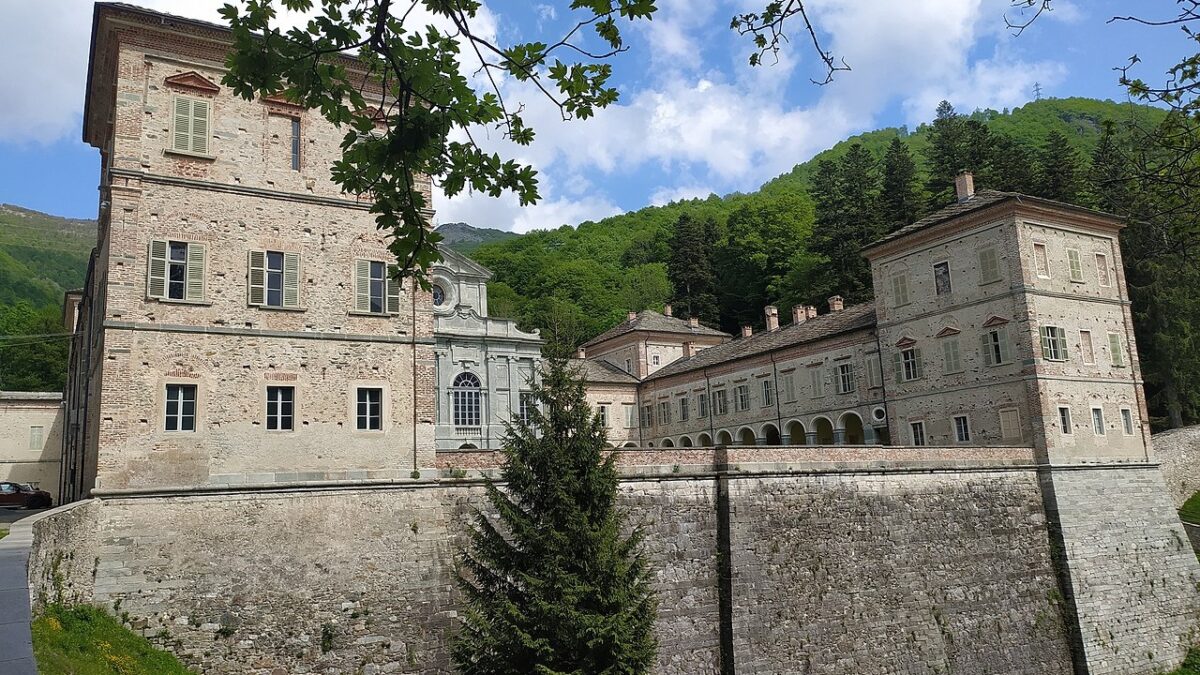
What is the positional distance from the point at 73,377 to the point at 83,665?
22058 millimetres

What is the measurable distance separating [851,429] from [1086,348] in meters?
11.5

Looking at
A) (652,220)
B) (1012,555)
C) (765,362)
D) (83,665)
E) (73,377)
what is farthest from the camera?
(652,220)

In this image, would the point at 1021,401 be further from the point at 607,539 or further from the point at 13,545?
the point at 13,545

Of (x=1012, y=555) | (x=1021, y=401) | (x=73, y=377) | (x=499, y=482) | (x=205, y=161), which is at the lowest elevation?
(x=1012, y=555)

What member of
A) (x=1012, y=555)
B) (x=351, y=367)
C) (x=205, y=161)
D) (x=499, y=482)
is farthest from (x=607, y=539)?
(x=1012, y=555)

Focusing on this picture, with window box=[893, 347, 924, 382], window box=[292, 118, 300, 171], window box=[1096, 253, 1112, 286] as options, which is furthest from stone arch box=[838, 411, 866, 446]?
window box=[292, 118, 300, 171]

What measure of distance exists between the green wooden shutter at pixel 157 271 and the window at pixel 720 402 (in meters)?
29.9

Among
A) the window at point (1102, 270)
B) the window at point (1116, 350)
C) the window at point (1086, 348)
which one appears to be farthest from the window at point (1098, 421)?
the window at point (1102, 270)

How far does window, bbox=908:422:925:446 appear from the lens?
30.8m

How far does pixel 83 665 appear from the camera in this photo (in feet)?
36.3

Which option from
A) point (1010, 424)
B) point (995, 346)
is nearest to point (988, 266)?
point (995, 346)

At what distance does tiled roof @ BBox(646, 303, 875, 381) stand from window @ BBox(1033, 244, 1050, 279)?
698cm

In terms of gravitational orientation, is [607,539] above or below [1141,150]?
below

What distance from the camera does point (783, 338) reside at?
131ft
